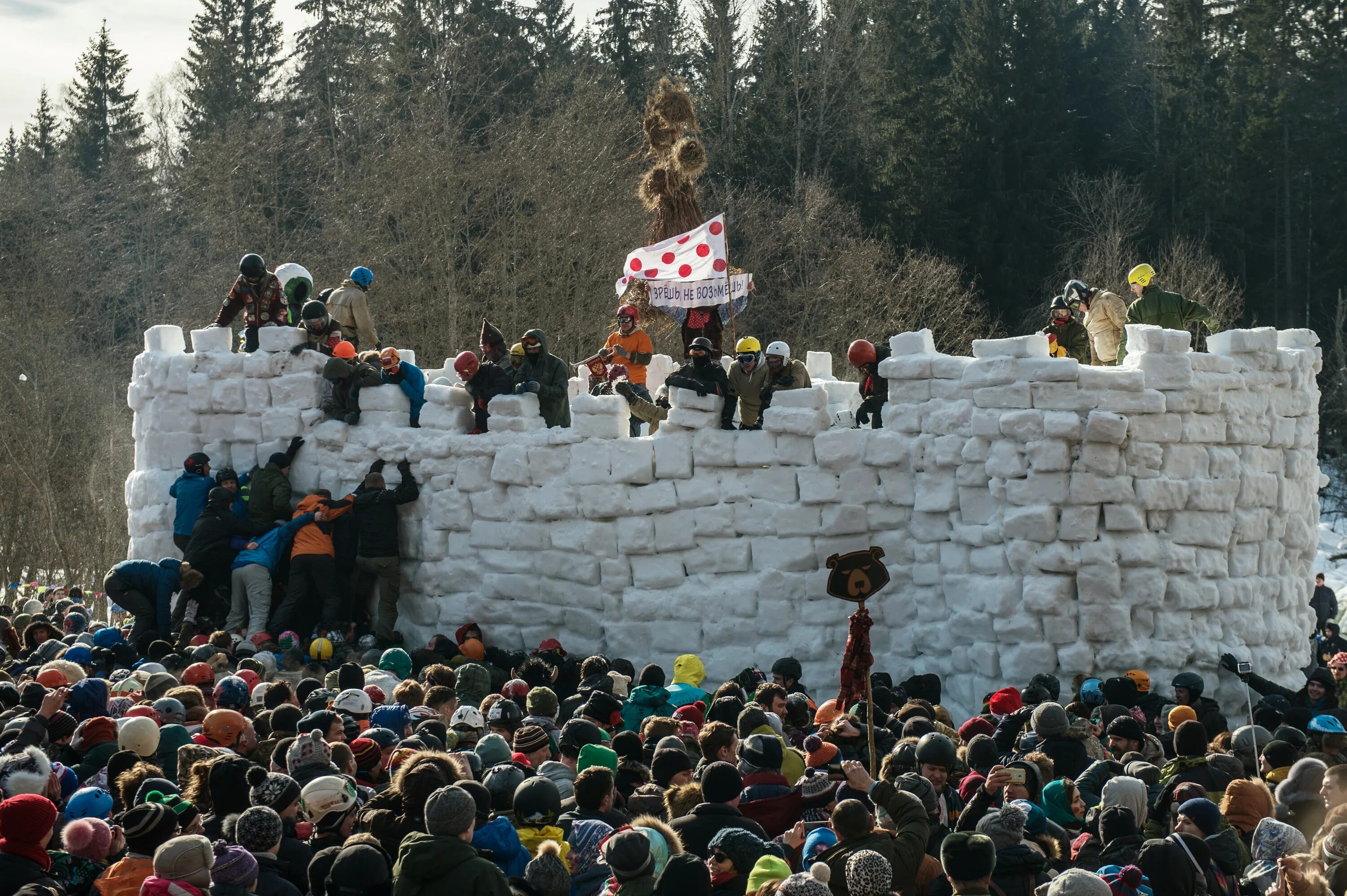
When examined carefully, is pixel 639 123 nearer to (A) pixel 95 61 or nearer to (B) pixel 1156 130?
(B) pixel 1156 130

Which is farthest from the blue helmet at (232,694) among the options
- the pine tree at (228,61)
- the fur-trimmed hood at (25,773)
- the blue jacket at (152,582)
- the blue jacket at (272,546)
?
the pine tree at (228,61)

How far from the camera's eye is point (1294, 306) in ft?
113

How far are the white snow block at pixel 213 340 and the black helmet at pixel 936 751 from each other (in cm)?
1053

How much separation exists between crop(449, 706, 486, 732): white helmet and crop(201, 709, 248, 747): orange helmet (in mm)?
1226

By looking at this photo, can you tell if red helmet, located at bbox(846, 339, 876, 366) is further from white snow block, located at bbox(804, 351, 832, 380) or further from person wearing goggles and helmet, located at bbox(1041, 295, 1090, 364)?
white snow block, located at bbox(804, 351, 832, 380)

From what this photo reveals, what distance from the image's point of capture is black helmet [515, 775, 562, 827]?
693 centimetres

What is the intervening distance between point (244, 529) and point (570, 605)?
3.40 m

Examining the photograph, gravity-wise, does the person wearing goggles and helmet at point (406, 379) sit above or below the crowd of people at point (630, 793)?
above

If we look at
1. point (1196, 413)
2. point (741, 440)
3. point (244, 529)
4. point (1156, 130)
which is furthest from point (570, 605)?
point (1156, 130)

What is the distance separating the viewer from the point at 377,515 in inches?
584

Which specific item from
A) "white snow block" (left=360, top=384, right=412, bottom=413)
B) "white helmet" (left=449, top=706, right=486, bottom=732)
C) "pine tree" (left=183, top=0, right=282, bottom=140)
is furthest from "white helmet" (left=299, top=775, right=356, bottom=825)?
"pine tree" (left=183, top=0, right=282, bottom=140)

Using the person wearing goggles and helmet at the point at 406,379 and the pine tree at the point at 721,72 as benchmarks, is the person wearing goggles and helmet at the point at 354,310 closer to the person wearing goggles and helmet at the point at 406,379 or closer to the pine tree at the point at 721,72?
the person wearing goggles and helmet at the point at 406,379

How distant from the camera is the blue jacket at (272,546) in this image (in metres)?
14.6

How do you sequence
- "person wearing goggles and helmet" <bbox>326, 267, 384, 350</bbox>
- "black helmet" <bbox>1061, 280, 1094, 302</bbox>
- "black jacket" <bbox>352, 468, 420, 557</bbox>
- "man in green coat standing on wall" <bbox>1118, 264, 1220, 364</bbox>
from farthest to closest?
"person wearing goggles and helmet" <bbox>326, 267, 384, 350</bbox> < "black jacket" <bbox>352, 468, 420, 557</bbox> < "black helmet" <bbox>1061, 280, 1094, 302</bbox> < "man in green coat standing on wall" <bbox>1118, 264, 1220, 364</bbox>
